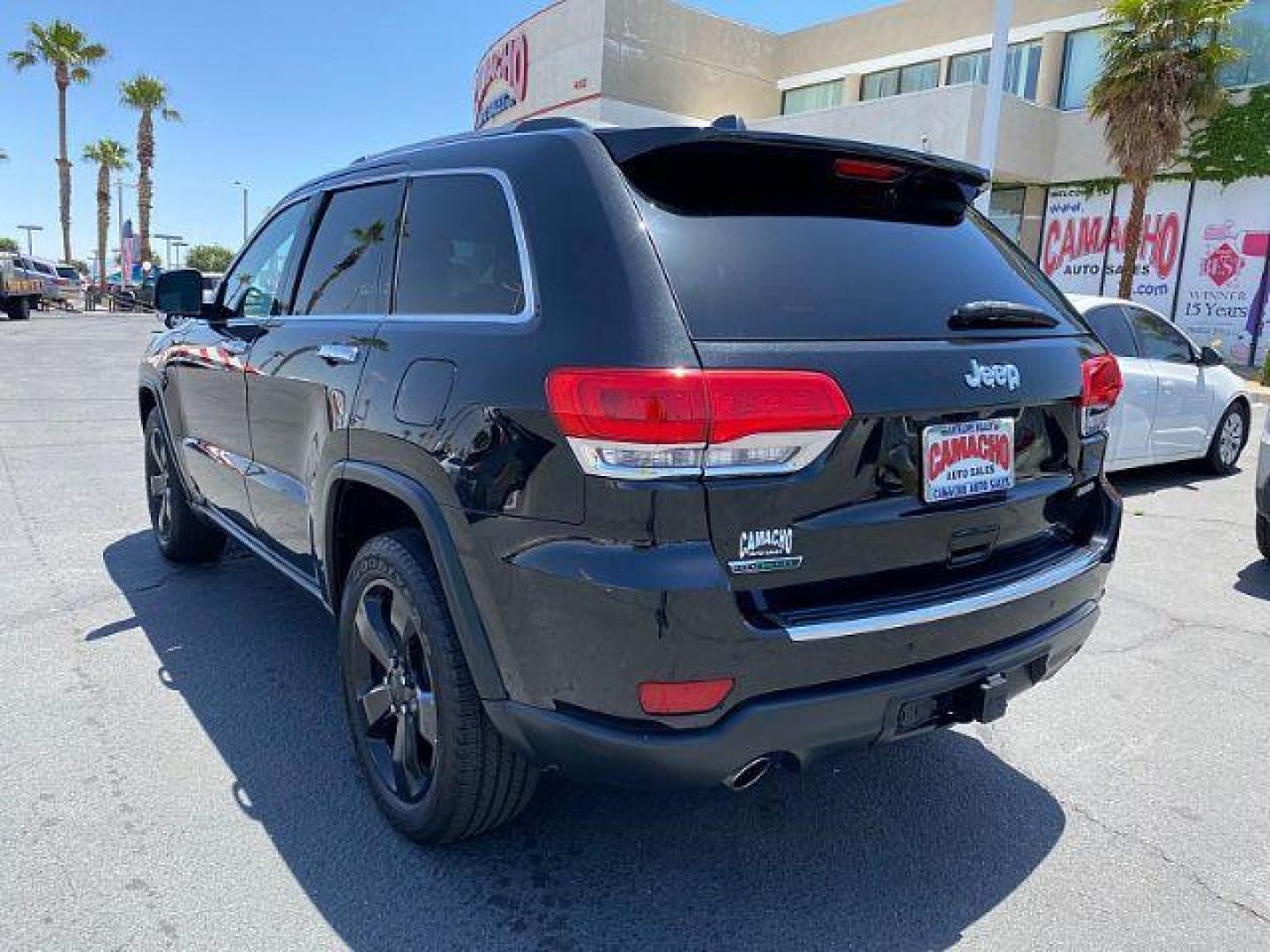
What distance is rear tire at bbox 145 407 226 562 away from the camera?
5.00 m

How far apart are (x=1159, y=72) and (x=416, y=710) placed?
20.8m

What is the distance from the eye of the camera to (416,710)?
2654 mm

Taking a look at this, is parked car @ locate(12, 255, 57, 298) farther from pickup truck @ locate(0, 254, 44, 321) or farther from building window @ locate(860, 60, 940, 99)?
building window @ locate(860, 60, 940, 99)

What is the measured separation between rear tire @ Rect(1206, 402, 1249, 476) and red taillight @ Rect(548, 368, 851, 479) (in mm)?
7722

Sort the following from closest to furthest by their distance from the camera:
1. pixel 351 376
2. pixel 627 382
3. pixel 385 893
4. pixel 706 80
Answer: pixel 627 382 → pixel 385 893 → pixel 351 376 → pixel 706 80

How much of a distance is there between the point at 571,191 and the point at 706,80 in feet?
86.4

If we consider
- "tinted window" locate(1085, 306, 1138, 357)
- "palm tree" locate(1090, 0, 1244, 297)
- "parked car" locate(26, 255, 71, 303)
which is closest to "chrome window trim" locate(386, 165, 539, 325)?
"tinted window" locate(1085, 306, 1138, 357)

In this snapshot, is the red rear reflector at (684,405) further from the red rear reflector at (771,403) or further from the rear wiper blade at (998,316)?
the rear wiper blade at (998,316)

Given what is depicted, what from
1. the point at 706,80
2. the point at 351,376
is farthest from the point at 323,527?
the point at 706,80

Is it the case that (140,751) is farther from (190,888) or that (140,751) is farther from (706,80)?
(706,80)

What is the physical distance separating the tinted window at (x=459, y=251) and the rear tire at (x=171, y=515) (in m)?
2.50

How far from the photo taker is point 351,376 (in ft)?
Answer: 9.51

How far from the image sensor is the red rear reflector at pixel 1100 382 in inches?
Result: 110

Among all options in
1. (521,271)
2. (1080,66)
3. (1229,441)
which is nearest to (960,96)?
(1080,66)
